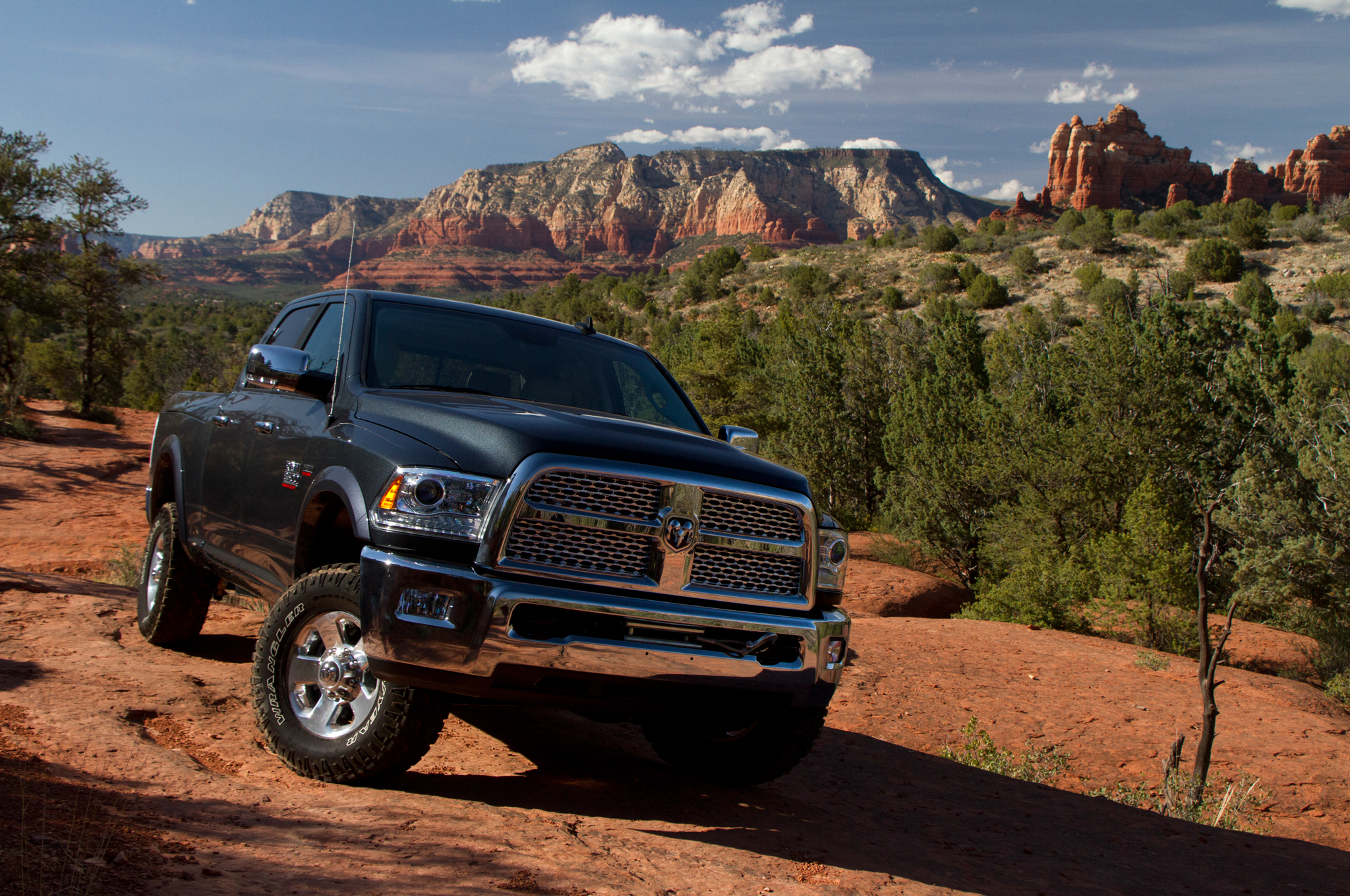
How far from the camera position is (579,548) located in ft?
11.2

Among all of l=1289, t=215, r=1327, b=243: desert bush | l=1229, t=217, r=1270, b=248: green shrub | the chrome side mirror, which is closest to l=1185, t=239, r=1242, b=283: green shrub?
l=1229, t=217, r=1270, b=248: green shrub

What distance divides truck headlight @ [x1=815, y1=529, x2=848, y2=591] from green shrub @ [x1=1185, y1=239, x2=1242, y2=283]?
154 feet

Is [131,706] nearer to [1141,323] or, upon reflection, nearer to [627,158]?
[1141,323]

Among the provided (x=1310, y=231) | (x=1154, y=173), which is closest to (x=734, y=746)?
(x=1310, y=231)

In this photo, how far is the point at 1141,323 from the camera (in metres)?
23.1

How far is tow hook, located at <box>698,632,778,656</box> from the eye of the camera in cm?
359

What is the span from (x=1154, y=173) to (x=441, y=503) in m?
121

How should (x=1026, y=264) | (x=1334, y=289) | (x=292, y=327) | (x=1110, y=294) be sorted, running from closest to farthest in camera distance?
(x=292, y=327), (x=1334, y=289), (x=1110, y=294), (x=1026, y=264)

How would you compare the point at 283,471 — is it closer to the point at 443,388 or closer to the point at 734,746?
the point at 443,388

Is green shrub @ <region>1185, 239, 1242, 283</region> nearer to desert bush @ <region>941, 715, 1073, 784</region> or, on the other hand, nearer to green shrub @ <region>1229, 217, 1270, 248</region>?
green shrub @ <region>1229, 217, 1270, 248</region>

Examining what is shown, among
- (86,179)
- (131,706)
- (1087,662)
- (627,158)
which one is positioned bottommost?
(1087,662)

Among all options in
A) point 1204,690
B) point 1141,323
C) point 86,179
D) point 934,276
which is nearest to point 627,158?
point 934,276

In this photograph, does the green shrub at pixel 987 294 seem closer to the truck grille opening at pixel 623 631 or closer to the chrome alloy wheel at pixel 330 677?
the truck grille opening at pixel 623 631

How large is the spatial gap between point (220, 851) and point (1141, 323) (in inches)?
957
